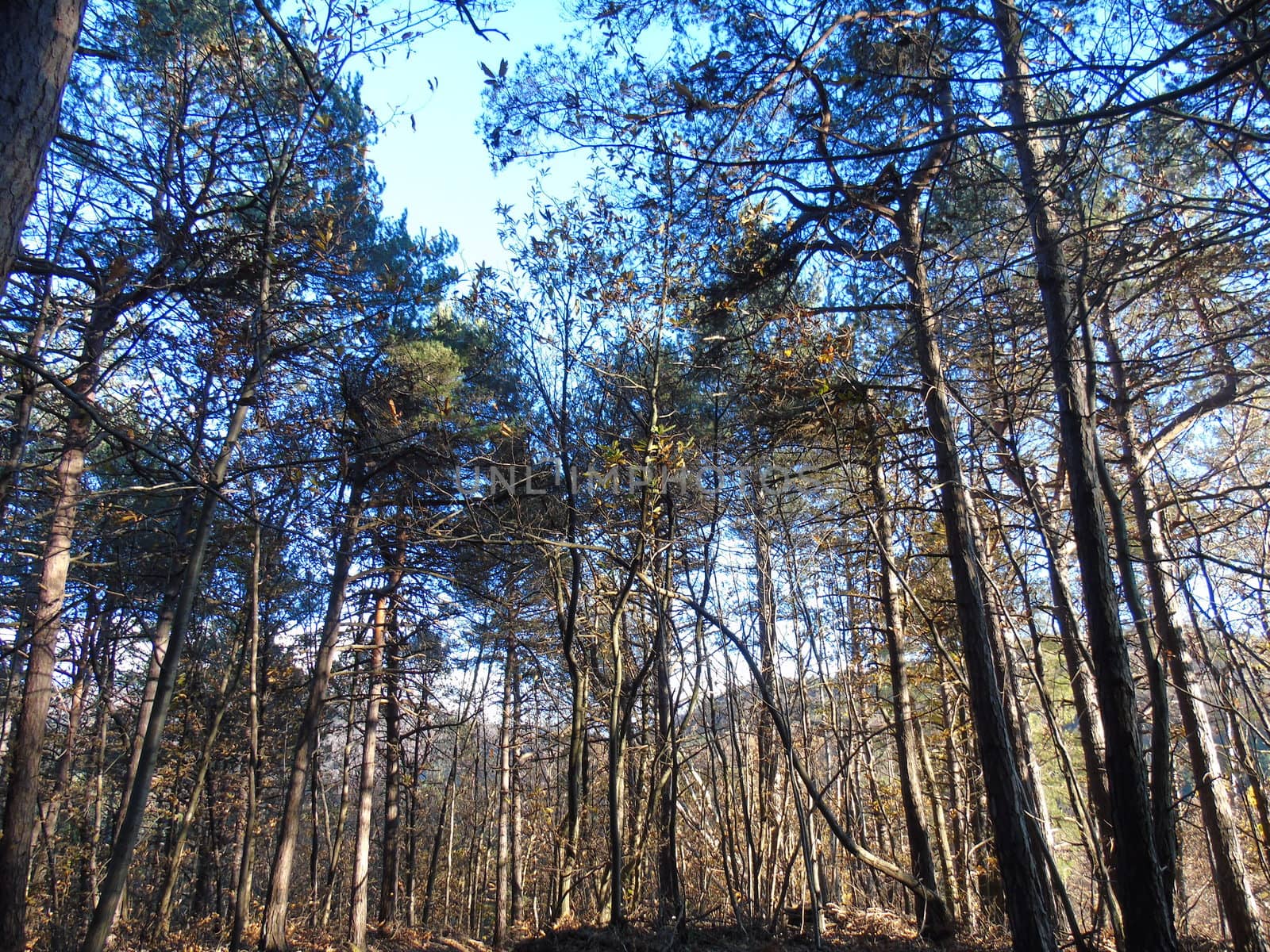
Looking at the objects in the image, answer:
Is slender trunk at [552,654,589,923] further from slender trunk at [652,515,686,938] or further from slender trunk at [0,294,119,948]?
slender trunk at [0,294,119,948]

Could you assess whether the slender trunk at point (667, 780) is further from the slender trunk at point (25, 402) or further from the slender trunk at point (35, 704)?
the slender trunk at point (35, 704)

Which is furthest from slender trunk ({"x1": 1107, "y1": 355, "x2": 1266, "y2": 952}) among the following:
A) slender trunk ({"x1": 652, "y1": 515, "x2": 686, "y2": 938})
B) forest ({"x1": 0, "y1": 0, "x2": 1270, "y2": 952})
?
slender trunk ({"x1": 652, "y1": 515, "x2": 686, "y2": 938})

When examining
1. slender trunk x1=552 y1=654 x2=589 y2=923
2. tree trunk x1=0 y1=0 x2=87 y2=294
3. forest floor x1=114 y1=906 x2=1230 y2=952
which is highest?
tree trunk x1=0 y1=0 x2=87 y2=294

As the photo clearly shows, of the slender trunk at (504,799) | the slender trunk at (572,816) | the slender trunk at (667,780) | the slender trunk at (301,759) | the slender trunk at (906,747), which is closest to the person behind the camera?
the slender trunk at (667,780)

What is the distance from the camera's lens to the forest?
3598 mm

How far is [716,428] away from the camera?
669 cm

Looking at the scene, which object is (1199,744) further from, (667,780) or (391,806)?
(391,806)

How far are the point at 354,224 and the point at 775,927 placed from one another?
26.5ft

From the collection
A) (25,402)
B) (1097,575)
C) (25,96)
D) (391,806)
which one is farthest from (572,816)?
(391,806)

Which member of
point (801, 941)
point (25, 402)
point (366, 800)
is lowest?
point (801, 941)

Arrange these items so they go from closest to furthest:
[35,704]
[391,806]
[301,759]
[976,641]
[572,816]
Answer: [976,641], [572,816], [35,704], [301,759], [391,806]

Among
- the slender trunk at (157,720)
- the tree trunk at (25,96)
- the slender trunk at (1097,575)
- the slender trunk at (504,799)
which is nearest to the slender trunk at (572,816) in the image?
the slender trunk at (157,720)

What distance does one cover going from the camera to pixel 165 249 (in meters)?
4.32

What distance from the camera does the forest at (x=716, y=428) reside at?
3598 millimetres
